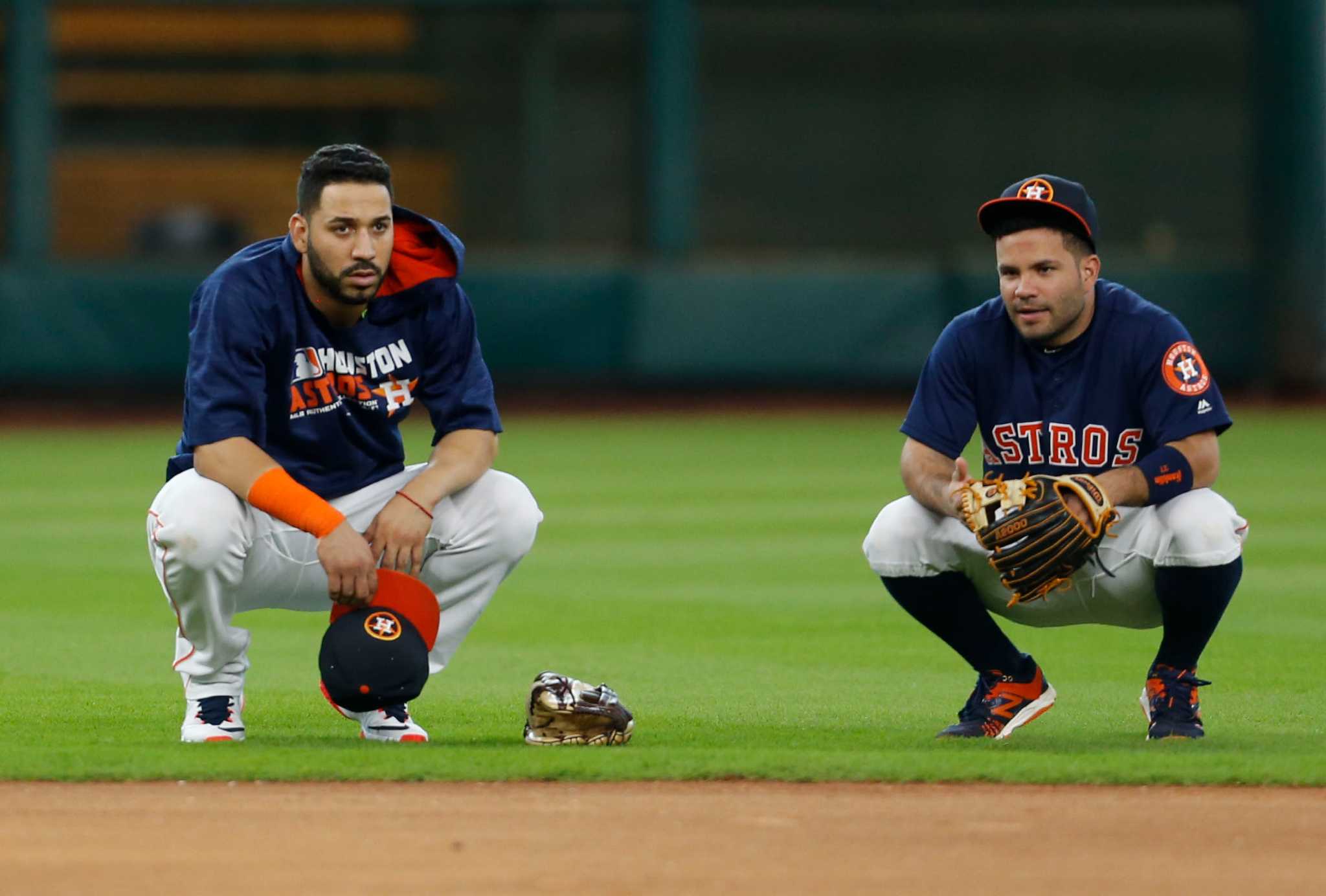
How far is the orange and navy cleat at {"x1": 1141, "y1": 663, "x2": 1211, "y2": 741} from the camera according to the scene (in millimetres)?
4977

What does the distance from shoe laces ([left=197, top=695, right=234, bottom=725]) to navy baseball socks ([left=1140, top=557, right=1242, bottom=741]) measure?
226 centimetres

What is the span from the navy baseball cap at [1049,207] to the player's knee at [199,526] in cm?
197

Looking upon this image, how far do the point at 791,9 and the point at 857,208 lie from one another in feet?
7.00

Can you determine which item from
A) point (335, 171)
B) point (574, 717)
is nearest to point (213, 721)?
point (574, 717)

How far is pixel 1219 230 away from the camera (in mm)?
20984

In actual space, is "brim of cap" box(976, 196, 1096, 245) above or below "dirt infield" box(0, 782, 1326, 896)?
above

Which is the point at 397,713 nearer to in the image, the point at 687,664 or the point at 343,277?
the point at 343,277

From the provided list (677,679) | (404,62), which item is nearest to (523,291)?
(404,62)

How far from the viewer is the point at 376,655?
4.79 m

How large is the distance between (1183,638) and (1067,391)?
2.24ft

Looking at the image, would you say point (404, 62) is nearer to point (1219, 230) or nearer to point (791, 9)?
point (791, 9)

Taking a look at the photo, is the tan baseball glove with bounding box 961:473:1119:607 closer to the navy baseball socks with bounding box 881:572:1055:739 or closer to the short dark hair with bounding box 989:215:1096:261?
the navy baseball socks with bounding box 881:572:1055:739

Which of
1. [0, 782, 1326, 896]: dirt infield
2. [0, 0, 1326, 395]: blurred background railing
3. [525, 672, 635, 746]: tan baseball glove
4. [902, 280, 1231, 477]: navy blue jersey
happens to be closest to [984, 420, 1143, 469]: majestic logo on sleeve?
[902, 280, 1231, 477]: navy blue jersey

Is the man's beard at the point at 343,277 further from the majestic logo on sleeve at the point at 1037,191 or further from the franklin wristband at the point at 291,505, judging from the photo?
the majestic logo on sleeve at the point at 1037,191
